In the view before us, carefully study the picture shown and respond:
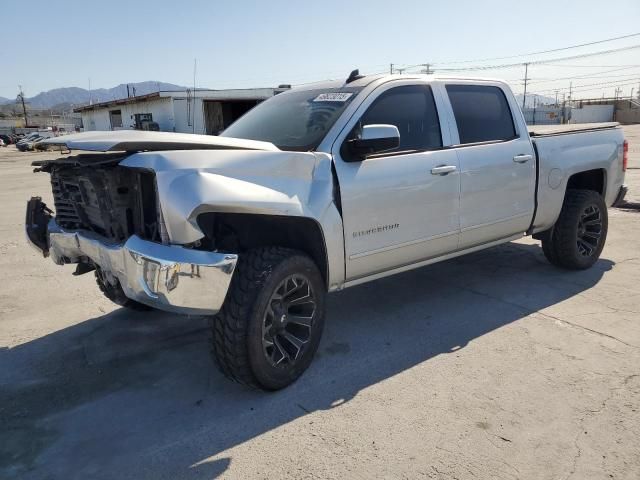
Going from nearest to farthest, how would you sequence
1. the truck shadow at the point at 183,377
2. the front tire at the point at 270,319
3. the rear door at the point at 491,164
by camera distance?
the truck shadow at the point at 183,377, the front tire at the point at 270,319, the rear door at the point at 491,164

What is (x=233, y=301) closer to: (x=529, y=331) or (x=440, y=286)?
(x=529, y=331)

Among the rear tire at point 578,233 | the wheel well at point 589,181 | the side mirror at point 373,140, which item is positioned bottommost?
the rear tire at point 578,233

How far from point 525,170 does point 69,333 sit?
4131 millimetres

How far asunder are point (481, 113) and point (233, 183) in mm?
2668

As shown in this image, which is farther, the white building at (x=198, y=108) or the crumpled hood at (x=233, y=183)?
the white building at (x=198, y=108)

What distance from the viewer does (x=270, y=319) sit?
320 cm

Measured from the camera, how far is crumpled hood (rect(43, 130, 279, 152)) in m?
2.88

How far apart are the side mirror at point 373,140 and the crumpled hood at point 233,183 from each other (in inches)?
8.5

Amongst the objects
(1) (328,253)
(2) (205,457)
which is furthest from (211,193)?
(2) (205,457)

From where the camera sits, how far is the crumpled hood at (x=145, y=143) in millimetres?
2883

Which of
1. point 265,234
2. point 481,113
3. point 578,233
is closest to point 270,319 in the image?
point 265,234

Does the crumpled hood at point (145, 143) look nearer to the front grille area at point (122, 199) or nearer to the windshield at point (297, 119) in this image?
the front grille area at point (122, 199)

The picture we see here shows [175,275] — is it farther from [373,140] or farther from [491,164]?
[491,164]

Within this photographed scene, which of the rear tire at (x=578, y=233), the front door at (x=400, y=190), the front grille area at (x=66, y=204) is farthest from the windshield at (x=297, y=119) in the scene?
the rear tire at (x=578, y=233)
